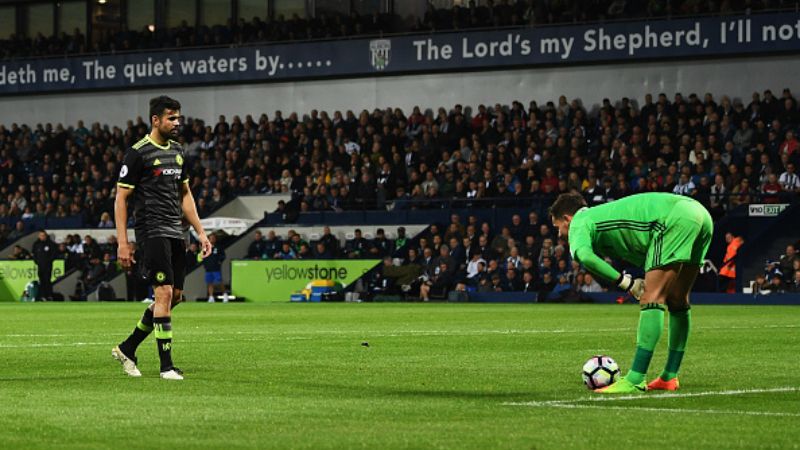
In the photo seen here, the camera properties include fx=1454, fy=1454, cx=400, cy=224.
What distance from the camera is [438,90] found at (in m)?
49.8

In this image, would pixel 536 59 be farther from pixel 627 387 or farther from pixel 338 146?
pixel 627 387

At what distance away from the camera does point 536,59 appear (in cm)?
4584

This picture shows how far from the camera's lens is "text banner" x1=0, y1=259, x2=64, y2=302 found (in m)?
44.5

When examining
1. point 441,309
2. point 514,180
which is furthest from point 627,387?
point 514,180

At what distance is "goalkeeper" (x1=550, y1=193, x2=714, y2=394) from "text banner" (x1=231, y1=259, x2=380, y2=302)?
1125 inches

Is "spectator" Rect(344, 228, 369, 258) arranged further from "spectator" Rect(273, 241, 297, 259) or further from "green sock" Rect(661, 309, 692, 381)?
Result: "green sock" Rect(661, 309, 692, 381)

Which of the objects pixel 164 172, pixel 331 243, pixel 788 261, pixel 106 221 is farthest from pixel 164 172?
pixel 106 221

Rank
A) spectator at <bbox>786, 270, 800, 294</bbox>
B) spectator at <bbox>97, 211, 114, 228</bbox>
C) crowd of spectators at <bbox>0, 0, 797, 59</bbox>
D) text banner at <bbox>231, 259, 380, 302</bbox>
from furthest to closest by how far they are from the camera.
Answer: spectator at <bbox>97, 211, 114, 228</bbox>, crowd of spectators at <bbox>0, 0, 797, 59</bbox>, text banner at <bbox>231, 259, 380, 302</bbox>, spectator at <bbox>786, 270, 800, 294</bbox>

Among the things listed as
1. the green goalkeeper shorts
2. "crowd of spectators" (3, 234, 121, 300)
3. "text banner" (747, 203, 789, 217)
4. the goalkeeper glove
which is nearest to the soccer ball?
the goalkeeper glove

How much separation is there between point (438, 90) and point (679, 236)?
1558 inches

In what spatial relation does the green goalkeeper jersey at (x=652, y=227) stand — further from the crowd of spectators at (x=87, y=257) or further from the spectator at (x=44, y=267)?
the spectator at (x=44, y=267)

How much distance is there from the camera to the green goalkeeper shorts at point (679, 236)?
1055 cm

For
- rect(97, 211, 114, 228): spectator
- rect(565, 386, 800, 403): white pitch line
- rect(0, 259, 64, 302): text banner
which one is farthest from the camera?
rect(97, 211, 114, 228): spectator

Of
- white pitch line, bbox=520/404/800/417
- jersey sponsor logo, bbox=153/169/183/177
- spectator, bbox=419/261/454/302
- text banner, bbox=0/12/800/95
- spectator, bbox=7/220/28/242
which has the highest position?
text banner, bbox=0/12/800/95
